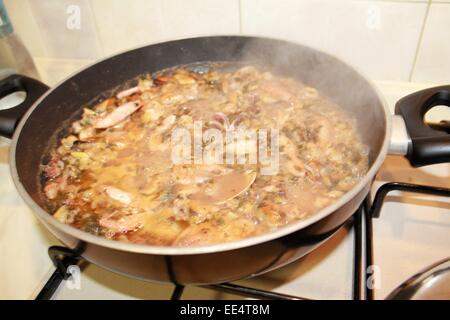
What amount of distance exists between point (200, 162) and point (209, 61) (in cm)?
46

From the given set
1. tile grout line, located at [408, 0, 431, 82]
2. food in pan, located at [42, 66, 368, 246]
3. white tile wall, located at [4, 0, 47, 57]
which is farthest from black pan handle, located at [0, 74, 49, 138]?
tile grout line, located at [408, 0, 431, 82]

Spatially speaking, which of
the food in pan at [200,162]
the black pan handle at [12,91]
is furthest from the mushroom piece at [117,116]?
the black pan handle at [12,91]

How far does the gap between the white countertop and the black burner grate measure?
0.04m

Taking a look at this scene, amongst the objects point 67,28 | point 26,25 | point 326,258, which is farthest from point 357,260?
point 26,25

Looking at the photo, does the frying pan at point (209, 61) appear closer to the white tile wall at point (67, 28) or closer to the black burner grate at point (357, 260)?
the black burner grate at point (357, 260)

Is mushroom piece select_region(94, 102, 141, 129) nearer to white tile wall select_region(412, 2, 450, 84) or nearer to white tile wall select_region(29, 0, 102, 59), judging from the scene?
white tile wall select_region(29, 0, 102, 59)

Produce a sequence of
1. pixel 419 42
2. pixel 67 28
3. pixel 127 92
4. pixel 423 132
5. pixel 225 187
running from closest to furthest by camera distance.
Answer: pixel 423 132
pixel 225 187
pixel 419 42
pixel 127 92
pixel 67 28

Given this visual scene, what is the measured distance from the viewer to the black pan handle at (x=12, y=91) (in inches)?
36.2

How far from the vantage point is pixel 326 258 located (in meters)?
0.94

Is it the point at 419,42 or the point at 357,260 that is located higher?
the point at 419,42

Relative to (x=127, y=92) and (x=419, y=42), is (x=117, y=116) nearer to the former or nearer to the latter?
(x=127, y=92)

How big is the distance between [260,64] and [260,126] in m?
0.30

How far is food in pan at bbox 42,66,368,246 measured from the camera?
861mm

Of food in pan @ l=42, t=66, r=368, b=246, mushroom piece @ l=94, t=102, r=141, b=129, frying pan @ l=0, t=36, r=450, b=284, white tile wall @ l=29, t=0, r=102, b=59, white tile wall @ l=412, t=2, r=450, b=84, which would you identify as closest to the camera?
frying pan @ l=0, t=36, r=450, b=284
